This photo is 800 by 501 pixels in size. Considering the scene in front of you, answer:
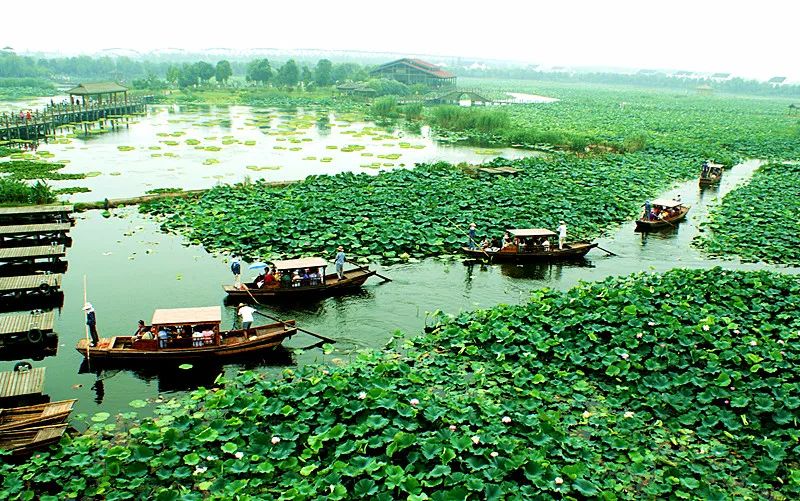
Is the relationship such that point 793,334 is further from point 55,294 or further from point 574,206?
point 55,294

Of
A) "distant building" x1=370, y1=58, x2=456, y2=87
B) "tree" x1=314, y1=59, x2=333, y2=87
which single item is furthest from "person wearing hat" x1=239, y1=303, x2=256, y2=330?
"tree" x1=314, y1=59, x2=333, y2=87

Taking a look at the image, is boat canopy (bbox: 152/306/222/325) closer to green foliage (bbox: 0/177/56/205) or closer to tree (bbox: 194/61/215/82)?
green foliage (bbox: 0/177/56/205)

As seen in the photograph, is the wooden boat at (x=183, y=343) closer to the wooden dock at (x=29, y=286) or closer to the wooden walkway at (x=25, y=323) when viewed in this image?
the wooden walkway at (x=25, y=323)

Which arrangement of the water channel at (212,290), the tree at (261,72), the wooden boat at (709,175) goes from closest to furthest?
the water channel at (212,290)
the wooden boat at (709,175)
the tree at (261,72)

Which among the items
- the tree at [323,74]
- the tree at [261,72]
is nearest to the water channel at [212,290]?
the tree at [261,72]

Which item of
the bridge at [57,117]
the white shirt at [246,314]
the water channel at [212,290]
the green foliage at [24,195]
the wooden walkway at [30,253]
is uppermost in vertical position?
the bridge at [57,117]

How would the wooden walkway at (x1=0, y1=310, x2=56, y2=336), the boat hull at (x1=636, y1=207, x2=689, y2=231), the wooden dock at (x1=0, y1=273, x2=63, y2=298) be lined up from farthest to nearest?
the boat hull at (x1=636, y1=207, x2=689, y2=231) < the wooden dock at (x1=0, y1=273, x2=63, y2=298) < the wooden walkway at (x1=0, y1=310, x2=56, y2=336)
